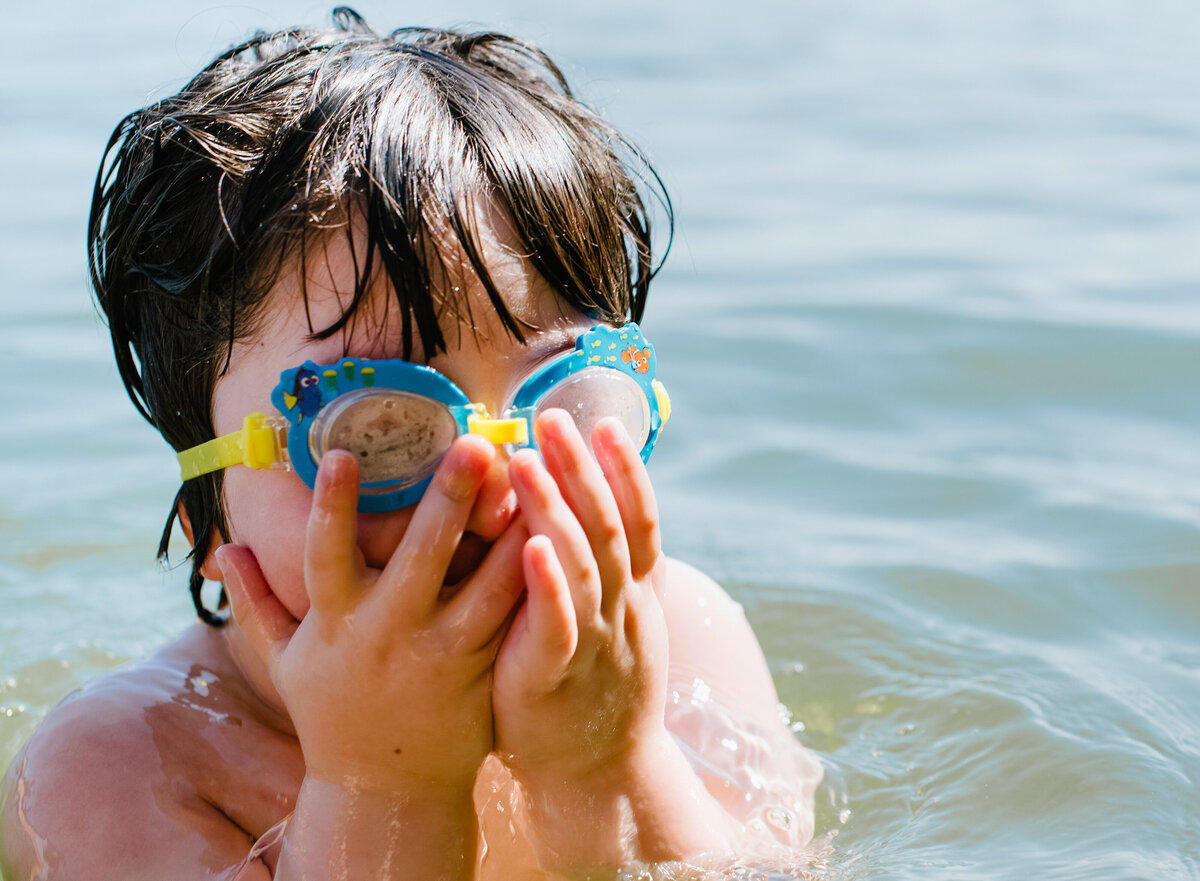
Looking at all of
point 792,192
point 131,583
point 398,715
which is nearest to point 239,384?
point 398,715

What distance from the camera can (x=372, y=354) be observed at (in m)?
2.61

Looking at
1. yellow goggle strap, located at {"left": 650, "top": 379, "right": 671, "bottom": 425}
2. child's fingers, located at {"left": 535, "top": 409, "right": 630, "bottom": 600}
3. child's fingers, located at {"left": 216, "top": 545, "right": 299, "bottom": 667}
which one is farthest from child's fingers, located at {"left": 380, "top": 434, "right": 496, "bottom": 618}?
yellow goggle strap, located at {"left": 650, "top": 379, "right": 671, "bottom": 425}

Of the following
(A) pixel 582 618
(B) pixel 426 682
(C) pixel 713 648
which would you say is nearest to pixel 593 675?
(A) pixel 582 618

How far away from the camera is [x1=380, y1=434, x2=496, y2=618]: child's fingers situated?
240 centimetres

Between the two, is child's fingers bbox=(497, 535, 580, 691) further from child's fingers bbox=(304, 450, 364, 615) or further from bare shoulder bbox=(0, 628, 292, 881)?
bare shoulder bbox=(0, 628, 292, 881)

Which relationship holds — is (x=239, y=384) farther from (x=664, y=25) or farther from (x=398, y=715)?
(x=664, y=25)

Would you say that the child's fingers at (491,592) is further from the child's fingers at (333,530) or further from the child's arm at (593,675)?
the child's fingers at (333,530)

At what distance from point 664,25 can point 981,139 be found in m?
5.67

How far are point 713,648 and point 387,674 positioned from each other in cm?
155

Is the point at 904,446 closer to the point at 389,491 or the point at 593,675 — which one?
the point at 593,675

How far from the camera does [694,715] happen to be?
12.0 ft

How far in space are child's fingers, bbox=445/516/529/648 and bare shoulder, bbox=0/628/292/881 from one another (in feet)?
2.79

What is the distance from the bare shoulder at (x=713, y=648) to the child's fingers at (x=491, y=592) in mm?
1320

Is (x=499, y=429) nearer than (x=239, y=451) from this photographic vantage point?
Yes
